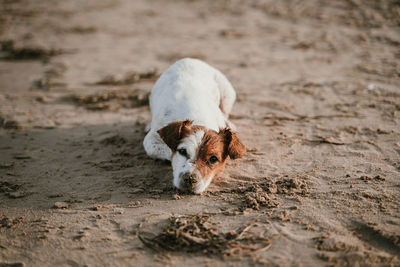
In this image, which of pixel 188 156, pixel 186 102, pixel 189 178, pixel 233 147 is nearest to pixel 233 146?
pixel 233 147

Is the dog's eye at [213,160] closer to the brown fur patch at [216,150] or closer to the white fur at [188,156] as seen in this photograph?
the brown fur patch at [216,150]

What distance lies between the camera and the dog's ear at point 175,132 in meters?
4.79

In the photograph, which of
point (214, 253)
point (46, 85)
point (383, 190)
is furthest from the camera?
point (46, 85)

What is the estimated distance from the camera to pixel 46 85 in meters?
8.80

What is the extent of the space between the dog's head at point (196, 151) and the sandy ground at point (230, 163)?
273mm

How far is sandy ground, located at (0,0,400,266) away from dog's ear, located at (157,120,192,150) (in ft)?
2.35

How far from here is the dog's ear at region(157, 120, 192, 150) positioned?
479 cm

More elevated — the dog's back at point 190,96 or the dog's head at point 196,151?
the dog's back at point 190,96

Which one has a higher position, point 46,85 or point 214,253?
point 46,85

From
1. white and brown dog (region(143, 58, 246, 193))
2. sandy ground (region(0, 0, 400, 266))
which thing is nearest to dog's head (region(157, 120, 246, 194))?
white and brown dog (region(143, 58, 246, 193))

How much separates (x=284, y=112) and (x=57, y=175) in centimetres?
455

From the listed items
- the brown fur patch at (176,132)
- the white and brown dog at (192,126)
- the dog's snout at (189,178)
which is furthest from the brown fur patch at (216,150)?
the brown fur patch at (176,132)

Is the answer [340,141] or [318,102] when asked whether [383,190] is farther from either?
[318,102]

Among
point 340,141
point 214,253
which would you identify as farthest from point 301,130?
point 214,253
